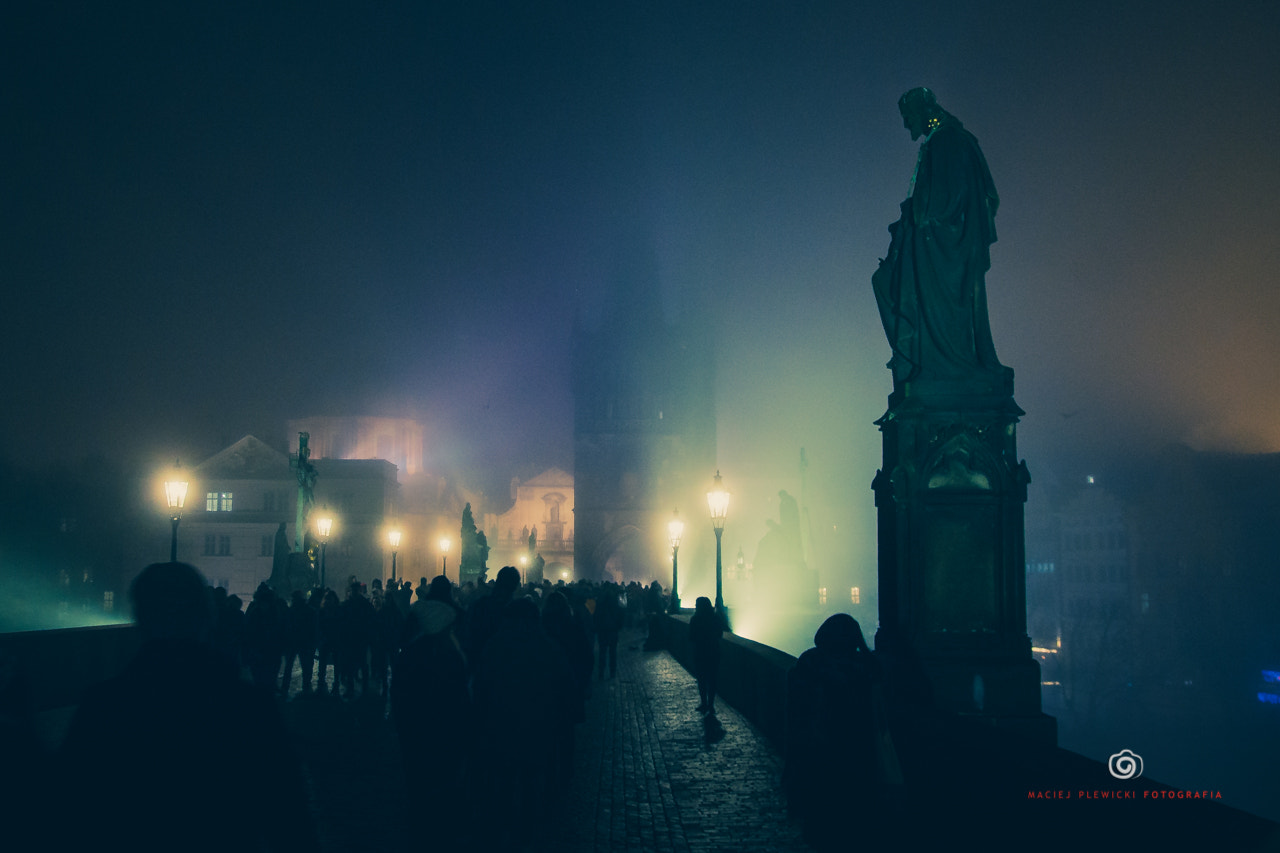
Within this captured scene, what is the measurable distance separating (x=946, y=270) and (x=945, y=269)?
0.02 meters

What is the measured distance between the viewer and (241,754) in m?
2.82

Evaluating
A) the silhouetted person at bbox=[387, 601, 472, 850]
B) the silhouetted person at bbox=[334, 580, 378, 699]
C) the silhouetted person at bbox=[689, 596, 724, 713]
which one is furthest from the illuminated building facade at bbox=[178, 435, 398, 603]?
the silhouetted person at bbox=[387, 601, 472, 850]

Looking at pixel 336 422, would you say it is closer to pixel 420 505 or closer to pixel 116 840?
pixel 420 505

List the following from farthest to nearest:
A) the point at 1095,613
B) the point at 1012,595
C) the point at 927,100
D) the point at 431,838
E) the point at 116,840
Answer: the point at 1095,613 < the point at 927,100 < the point at 1012,595 < the point at 431,838 < the point at 116,840

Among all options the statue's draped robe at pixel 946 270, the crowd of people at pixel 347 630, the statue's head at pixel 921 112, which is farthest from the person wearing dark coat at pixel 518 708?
the statue's head at pixel 921 112

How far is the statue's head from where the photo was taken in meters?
10.7

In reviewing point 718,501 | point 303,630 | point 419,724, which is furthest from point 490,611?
point 718,501

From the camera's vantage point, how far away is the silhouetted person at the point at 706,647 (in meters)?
15.2

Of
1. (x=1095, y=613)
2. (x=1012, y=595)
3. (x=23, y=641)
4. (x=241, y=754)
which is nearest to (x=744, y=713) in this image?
(x=1012, y=595)

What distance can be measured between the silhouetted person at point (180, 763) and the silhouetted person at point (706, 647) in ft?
40.8

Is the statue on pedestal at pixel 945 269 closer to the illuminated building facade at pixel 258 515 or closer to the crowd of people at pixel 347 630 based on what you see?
the crowd of people at pixel 347 630

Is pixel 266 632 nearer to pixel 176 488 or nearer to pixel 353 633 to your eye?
pixel 353 633

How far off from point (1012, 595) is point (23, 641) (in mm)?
13055

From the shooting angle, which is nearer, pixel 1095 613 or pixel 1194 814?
pixel 1194 814
